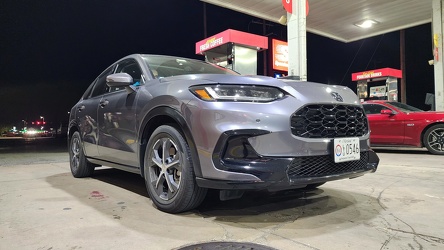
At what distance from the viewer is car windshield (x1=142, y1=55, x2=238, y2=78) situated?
3.49 meters

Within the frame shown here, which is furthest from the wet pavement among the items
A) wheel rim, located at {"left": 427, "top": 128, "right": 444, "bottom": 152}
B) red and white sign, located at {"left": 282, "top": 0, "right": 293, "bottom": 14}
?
red and white sign, located at {"left": 282, "top": 0, "right": 293, "bottom": 14}

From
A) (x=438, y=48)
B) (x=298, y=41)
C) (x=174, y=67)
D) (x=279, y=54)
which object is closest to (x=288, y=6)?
(x=298, y=41)

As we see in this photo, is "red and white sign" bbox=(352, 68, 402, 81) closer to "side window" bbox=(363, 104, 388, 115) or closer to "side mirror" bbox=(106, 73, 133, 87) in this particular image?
"side window" bbox=(363, 104, 388, 115)

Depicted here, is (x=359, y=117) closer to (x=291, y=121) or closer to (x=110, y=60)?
(x=291, y=121)

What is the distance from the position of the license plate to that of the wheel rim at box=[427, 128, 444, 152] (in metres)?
5.88

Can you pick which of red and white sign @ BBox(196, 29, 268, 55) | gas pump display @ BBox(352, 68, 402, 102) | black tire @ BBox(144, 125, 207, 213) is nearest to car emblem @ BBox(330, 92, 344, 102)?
black tire @ BBox(144, 125, 207, 213)

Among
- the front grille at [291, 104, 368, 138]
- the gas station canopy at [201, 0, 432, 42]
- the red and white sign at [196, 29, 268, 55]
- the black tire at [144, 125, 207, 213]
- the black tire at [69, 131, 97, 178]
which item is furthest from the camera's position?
the gas station canopy at [201, 0, 432, 42]

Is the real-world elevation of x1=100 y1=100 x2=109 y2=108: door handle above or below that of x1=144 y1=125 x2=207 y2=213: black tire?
above

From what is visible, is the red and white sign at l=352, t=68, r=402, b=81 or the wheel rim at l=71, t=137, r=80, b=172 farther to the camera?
the red and white sign at l=352, t=68, r=402, b=81

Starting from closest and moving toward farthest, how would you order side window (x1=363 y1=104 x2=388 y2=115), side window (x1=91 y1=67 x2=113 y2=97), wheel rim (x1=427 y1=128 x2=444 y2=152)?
side window (x1=91 y1=67 x2=113 y2=97), wheel rim (x1=427 y1=128 x2=444 y2=152), side window (x1=363 y1=104 x2=388 y2=115)

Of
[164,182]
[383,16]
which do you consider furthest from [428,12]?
[164,182]

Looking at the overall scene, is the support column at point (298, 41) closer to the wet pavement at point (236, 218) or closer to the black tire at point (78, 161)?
the wet pavement at point (236, 218)

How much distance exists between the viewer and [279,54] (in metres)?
15.1

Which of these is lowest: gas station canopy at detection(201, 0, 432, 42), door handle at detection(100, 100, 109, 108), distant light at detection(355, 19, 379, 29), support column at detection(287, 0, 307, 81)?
door handle at detection(100, 100, 109, 108)
